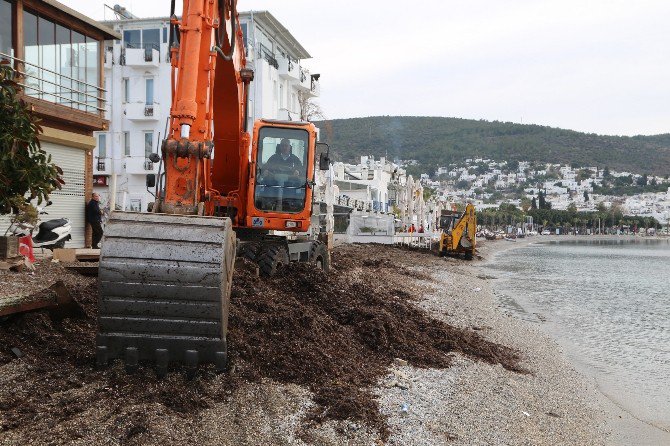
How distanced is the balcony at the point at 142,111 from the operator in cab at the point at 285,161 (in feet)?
99.2

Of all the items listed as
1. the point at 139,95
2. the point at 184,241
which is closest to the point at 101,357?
the point at 184,241

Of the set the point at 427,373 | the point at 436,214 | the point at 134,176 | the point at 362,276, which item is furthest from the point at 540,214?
the point at 427,373

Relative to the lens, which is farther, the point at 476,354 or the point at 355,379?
the point at 476,354

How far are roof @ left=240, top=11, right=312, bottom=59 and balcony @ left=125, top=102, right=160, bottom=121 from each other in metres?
7.78

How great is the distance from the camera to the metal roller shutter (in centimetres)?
1791

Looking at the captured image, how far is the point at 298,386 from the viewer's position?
6.62 m

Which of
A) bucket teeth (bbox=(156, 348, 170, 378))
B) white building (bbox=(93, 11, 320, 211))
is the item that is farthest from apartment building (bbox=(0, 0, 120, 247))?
white building (bbox=(93, 11, 320, 211))

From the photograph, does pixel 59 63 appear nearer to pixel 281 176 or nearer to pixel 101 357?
pixel 281 176

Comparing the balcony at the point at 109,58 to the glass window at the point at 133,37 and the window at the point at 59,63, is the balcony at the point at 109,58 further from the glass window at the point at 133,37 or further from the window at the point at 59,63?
the window at the point at 59,63

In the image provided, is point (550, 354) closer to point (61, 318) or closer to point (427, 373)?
point (427, 373)

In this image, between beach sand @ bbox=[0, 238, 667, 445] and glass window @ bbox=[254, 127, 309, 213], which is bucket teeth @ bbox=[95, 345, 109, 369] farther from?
glass window @ bbox=[254, 127, 309, 213]

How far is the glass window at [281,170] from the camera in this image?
39.0ft

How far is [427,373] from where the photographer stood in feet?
27.8

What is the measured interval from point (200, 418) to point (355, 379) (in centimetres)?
216
